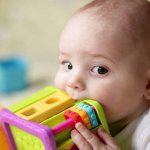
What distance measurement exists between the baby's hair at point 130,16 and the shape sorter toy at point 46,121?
5.2 inches

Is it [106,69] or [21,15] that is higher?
[106,69]

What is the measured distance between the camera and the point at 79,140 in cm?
70

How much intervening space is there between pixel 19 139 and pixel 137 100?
22 cm

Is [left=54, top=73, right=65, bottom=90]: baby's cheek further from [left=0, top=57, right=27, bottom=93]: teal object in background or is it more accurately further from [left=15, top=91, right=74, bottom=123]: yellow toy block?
[left=0, top=57, right=27, bottom=93]: teal object in background

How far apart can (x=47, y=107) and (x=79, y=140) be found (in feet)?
0.25

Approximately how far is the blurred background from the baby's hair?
1.11m

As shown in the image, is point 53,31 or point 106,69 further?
point 53,31

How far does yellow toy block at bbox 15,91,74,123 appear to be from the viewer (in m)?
0.70

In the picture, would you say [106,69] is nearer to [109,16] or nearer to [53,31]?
[109,16]

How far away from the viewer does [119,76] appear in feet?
2.45

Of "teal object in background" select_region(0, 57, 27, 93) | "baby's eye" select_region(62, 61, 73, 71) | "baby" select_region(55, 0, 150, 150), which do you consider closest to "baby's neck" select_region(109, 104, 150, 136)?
"baby" select_region(55, 0, 150, 150)

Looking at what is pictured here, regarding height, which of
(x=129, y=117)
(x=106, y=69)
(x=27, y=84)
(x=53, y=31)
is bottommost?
(x=27, y=84)

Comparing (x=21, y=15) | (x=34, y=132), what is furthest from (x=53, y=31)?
(x=34, y=132)

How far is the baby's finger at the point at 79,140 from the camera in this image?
699 millimetres
